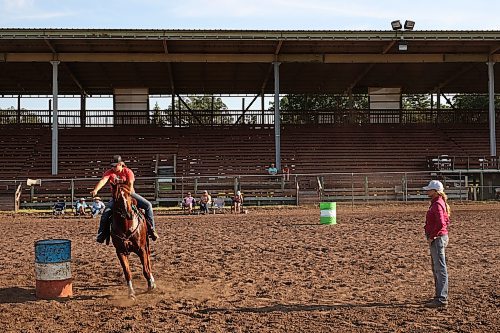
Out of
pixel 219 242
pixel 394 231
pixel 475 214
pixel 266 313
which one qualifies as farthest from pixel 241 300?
pixel 475 214

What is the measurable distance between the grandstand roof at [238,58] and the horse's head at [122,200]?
2495 cm

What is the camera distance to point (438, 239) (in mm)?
9055

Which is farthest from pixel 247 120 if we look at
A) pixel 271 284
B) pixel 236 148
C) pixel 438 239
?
pixel 438 239

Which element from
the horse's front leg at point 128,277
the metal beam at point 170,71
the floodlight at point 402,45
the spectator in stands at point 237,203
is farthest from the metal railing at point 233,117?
the horse's front leg at point 128,277

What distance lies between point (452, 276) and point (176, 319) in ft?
17.0

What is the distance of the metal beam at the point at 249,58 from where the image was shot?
Answer: 3634 centimetres

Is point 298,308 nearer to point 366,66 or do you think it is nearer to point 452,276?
point 452,276

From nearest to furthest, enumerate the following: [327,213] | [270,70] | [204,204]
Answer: [327,213] < [204,204] < [270,70]

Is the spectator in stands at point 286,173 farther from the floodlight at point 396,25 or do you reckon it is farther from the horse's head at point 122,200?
the horse's head at point 122,200

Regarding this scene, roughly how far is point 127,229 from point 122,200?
505mm

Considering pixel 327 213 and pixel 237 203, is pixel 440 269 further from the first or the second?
pixel 237 203

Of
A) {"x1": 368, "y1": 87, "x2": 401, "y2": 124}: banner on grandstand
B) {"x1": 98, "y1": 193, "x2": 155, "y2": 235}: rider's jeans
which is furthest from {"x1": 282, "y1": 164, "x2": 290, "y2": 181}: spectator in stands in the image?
{"x1": 98, "y1": 193, "x2": 155, "y2": 235}: rider's jeans

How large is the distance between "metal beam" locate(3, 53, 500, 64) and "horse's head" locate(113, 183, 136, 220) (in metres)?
28.3

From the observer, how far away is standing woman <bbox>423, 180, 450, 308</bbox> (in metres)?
8.77
